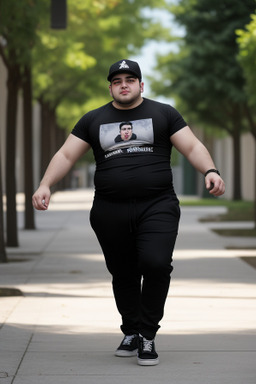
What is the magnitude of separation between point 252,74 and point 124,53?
803 inches

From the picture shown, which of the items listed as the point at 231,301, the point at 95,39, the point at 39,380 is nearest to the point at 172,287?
the point at 231,301

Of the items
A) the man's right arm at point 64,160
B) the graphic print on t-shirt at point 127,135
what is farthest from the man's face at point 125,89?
the man's right arm at point 64,160

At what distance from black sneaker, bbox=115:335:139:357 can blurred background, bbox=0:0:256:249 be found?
655 centimetres

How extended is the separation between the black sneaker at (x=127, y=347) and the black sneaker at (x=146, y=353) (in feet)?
1.11

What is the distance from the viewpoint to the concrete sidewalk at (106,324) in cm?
654

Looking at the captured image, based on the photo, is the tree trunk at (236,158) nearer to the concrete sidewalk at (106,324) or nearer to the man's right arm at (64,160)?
the concrete sidewalk at (106,324)

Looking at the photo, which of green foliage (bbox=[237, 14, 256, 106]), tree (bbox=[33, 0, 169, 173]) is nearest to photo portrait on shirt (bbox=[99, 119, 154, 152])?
green foliage (bbox=[237, 14, 256, 106])

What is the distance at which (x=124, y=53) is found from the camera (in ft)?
129

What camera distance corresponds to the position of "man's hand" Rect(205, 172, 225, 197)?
6312mm

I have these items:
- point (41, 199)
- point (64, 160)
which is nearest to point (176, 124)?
point (64, 160)

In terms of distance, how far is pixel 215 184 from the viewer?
6328 millimetres

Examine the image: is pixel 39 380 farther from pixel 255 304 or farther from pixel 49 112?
pixel 49 112

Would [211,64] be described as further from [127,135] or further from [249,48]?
[127,135]

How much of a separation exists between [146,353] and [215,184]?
1.24 metres
